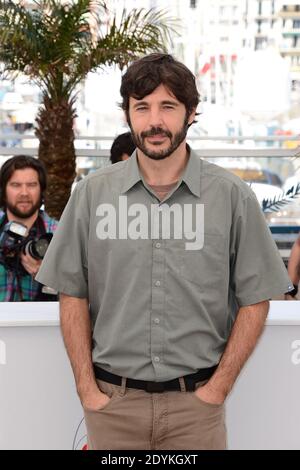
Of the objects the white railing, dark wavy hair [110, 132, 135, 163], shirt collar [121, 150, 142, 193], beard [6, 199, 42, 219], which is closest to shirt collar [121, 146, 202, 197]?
shirt collar [121, 150, 142, 193]

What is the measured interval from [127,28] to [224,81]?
6626mm

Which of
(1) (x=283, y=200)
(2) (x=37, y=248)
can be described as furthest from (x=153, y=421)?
(1) (x=283, y=200)

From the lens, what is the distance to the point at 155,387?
1.85 meters

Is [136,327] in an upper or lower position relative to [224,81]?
lower

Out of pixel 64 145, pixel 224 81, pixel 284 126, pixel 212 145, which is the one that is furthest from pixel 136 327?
pixel 224 81

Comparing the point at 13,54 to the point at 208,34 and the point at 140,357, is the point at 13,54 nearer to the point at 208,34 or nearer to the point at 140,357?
the point at 140,357

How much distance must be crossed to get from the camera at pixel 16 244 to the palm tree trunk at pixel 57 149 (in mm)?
5337

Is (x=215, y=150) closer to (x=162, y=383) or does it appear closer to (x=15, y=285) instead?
(x=15, y=285)

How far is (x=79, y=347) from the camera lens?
1.91m

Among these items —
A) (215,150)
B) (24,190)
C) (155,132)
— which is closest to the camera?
(155,132)

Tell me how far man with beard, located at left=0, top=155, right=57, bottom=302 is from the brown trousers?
1.03m

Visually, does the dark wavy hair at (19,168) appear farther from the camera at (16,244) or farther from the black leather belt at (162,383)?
the black leather belt at (162,383)

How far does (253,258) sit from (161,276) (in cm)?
22

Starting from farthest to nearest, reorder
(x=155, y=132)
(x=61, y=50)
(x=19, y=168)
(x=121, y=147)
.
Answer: (x=61, y=50) → (x=121, y=147) → (x=19, y=168) → (x=155, y=132)
